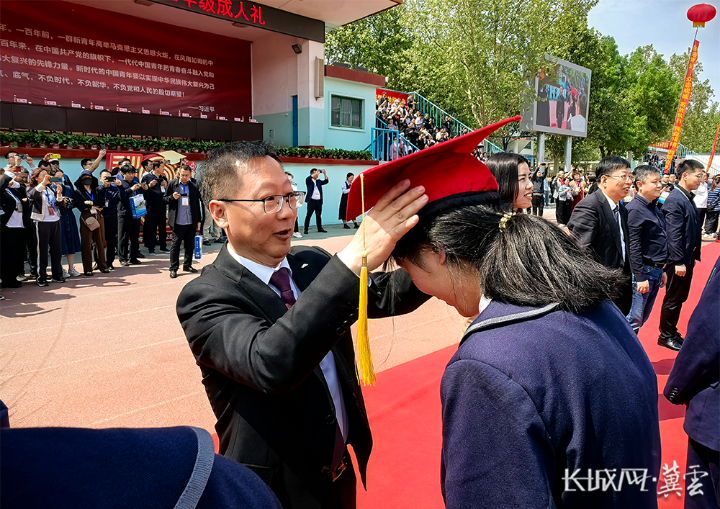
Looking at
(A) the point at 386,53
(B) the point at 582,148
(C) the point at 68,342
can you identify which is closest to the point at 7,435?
(C) the point at 68,342

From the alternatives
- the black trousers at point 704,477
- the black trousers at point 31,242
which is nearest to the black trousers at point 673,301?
the black trousers at point 704,477

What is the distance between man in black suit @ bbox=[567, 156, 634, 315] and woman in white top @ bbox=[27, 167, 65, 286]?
720cm

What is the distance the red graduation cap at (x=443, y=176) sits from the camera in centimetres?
109

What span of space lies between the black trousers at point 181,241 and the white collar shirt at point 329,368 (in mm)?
6398

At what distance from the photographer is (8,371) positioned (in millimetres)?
4059

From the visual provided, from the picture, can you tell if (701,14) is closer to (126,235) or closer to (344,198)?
(344,198)

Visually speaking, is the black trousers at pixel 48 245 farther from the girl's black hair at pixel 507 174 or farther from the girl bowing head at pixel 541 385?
the girl bowing head at pixel 541 385

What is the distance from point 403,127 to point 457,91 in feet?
10.4

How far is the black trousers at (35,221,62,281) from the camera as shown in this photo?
22.7 feet

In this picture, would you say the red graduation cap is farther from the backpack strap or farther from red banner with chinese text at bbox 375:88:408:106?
red banner with chinese text at bbox 375:88:408:106

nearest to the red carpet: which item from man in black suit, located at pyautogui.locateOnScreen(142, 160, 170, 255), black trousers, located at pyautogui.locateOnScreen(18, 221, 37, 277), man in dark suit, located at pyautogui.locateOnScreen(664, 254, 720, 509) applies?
man in dark suit, located at pyautogui.locateOnScreen(664, 254, 720, 509)

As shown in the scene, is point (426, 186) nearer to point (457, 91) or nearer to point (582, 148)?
point (457, 91)

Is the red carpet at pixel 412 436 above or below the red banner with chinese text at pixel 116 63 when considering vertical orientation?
below

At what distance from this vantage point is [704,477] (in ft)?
6.33
